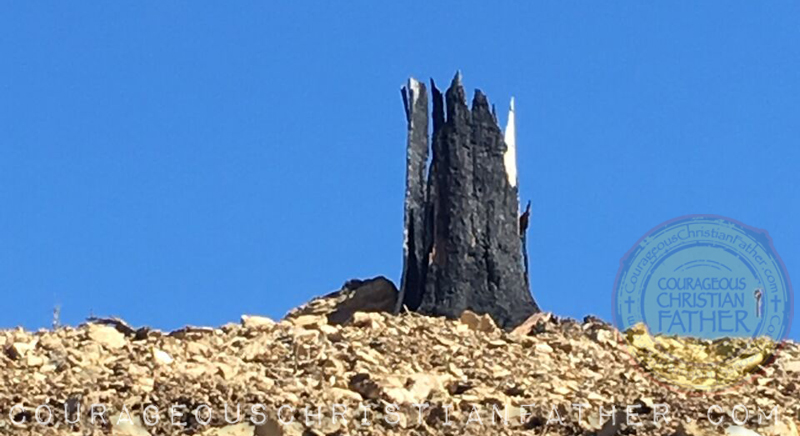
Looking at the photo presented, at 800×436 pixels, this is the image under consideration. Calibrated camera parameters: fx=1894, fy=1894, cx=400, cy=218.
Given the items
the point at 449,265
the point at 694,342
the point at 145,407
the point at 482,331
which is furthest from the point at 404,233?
the point at 145,407

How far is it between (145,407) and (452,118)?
4.46 metres

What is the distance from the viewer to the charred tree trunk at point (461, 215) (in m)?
13.8

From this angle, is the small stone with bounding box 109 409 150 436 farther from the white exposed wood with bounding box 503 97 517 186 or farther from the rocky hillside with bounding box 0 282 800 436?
the white exposed wood with bounding box 503 97 517 186

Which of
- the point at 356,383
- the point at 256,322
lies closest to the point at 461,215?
the point at 256,322

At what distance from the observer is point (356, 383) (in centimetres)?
1103

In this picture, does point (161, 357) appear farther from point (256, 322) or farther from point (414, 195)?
point (414, 195)

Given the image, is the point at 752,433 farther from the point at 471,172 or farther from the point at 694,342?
the point at 471,172

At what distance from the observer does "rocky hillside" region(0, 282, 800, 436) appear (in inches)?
411

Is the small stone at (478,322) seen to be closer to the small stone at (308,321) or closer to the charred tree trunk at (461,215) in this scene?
the charred tree trunk at (461,215)

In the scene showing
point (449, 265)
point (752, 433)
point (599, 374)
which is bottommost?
point (752, 433)

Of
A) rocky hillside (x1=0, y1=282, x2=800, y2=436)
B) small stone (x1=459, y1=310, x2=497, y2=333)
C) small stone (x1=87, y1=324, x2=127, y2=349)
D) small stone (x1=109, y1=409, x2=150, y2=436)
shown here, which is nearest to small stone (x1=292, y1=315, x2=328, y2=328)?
rocky hillside (x1=0, y1=282, x2=800, y2=436)

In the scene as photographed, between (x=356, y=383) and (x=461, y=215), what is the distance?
3199 millimetres

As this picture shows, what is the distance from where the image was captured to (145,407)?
34.8 ft

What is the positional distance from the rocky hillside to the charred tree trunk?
646 millimetres
